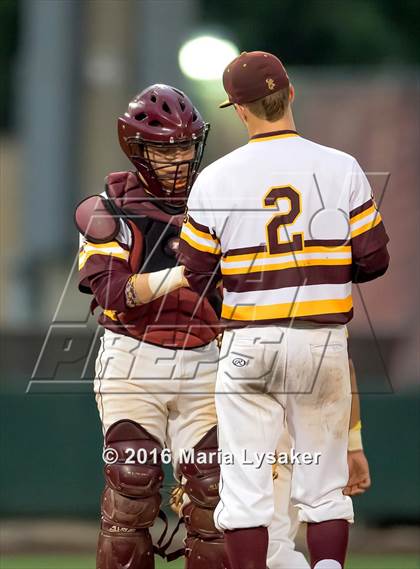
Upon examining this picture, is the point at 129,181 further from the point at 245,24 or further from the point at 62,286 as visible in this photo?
the point at 245,24

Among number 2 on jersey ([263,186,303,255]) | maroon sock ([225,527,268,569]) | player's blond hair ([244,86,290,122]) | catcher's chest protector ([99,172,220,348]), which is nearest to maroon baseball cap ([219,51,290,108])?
player's blond hair ([244,86,290,122])

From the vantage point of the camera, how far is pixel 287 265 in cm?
507

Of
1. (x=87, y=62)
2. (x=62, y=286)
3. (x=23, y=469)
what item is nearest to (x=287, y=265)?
(x=23, y=469)

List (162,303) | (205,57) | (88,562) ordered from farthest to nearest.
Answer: (205,57) → (88,562) → (162,303)

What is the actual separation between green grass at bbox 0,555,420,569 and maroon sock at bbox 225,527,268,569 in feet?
8.17

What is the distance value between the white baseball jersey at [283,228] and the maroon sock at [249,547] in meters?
0.80

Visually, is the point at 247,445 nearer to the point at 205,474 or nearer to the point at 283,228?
the point at 205,474

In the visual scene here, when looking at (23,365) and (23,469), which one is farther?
(23,365)

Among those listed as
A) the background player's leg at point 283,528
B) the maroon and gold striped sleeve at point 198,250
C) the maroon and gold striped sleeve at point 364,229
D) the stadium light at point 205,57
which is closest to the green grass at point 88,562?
the background player's leg at point 283,528

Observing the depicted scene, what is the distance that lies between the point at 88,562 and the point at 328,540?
10.3ft

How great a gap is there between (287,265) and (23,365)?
5015 mm

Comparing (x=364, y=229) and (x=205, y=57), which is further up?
(x=364, y=229)

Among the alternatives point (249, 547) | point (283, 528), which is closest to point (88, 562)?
point (283, 528)

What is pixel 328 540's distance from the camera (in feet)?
16.9
